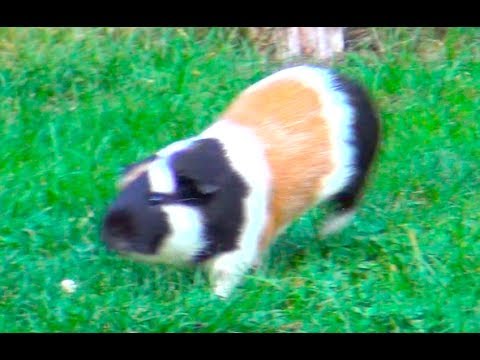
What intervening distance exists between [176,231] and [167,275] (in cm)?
39

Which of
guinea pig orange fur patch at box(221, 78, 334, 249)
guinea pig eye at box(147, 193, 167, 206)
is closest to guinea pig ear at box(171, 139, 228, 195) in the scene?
guinea pig eye at box(147, 193, 167, 206)

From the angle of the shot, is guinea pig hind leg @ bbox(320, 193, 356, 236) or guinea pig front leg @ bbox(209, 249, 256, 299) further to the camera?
guinea pig hind leg @ bbox(320, 193, 356, 236)

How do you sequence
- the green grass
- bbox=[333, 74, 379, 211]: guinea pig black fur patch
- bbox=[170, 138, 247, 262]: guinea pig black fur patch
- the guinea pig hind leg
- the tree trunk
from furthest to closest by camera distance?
the tree trunk, the guinea pig hind leg, bbox=[333, 74, 379, 211]: guinea pig black fur patch, bbox=[170, 138, 247, 262]: guinea pig black fur patch, the green grass

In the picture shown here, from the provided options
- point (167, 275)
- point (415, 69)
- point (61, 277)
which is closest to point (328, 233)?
point (167, 275)

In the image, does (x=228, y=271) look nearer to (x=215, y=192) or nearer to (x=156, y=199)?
(x=215, y=192)

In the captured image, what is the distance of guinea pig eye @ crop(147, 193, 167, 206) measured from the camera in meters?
Result: 5.72

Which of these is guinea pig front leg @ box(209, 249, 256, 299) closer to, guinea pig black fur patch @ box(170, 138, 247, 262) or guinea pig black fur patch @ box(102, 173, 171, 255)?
guinea pig black fur patch @ box(170, 138, 247, 262)

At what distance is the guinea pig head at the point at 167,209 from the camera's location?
5.70 m

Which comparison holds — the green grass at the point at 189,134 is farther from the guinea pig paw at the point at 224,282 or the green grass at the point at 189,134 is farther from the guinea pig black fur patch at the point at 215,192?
the guinea pig black fur patch at the point at 215,192

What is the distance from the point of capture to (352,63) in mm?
8961

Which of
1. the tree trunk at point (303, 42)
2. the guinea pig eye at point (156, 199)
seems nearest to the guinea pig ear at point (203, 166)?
the guinea pig eye at point (156, 199)

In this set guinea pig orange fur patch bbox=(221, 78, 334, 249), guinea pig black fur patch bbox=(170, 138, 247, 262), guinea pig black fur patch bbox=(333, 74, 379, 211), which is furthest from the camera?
guinea pig black fur patch bbox=(333, 74, 379, 211)

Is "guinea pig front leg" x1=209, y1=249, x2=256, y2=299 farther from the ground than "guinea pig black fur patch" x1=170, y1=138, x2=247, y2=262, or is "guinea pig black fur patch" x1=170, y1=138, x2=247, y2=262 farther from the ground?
"guinea pig black fur patch" x1=170, y1=138, x2=247, y2=262

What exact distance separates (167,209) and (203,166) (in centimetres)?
28
